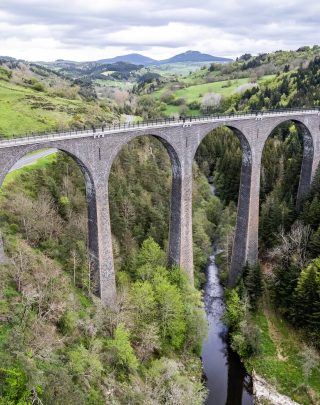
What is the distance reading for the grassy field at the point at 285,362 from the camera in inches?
1308

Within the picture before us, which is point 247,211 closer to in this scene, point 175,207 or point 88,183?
point 175,207

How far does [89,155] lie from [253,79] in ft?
408

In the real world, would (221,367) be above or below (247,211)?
below

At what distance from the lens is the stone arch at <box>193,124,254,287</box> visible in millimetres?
43938

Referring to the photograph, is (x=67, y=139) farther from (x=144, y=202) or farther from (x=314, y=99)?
(x=314, y=99)

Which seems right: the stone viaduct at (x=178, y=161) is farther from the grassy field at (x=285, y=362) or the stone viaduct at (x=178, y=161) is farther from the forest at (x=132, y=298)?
the grassy field at (x=285, y=362)

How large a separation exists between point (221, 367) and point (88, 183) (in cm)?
2271

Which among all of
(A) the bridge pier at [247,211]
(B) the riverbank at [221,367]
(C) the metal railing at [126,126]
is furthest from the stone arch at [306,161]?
(B) the riverbank at [221,367]

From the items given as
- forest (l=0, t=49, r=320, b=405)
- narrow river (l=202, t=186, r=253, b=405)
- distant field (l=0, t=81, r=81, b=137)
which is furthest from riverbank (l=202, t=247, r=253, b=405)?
distant field (l=0, t=81, r=81, b=137)

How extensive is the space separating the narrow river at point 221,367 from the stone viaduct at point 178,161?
5465 millimetres

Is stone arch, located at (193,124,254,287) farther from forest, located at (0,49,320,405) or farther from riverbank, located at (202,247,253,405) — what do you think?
riverbank, located at (202,247,253,405)

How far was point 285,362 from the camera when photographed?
36250 millimetres

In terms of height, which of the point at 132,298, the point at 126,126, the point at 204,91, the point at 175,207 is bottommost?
the point at 132,298

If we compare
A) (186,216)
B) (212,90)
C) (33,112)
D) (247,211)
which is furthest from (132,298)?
(212,90)
